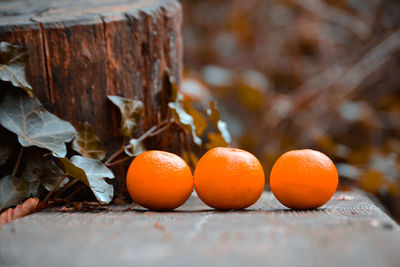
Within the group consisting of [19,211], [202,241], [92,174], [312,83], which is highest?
[202,241]

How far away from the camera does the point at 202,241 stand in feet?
2.73

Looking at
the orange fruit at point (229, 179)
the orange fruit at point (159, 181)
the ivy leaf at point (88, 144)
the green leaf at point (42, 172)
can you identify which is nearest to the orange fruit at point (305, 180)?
the orange fruit at point (229, 179)

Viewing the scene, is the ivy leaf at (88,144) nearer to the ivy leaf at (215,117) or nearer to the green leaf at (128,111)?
the green leaf at (128,111)

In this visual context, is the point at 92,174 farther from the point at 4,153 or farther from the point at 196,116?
the point at 196,116

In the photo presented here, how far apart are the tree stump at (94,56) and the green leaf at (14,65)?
2.4 inches

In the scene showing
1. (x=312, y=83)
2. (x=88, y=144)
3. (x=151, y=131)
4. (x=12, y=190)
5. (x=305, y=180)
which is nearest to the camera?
(x=305, y=180)

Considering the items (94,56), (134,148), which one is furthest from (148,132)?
(94,56)

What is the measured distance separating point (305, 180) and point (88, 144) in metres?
0.84

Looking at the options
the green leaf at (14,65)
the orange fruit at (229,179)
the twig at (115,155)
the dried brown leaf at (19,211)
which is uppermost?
the green leaf at (14,65)

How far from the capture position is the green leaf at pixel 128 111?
4.99 ft

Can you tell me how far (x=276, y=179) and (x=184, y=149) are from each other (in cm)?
65

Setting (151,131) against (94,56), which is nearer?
(94,56)

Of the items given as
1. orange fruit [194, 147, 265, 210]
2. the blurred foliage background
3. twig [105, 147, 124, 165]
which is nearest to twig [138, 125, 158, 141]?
twig [105, 147, 124, 165]

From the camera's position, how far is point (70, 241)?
0.83 metres
